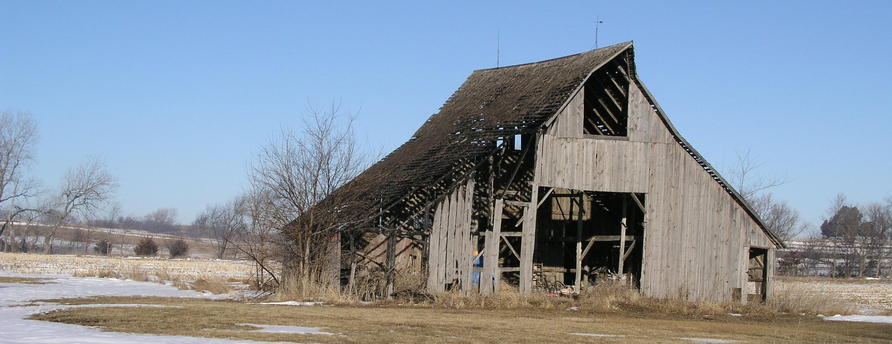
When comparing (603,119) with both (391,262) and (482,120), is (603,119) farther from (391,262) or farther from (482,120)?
(391,262)

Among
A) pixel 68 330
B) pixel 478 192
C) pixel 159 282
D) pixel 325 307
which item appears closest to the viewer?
pixel 68 330

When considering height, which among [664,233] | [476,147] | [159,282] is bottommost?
[159,282]

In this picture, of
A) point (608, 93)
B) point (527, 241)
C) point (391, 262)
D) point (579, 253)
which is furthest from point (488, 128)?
point (579, 253)

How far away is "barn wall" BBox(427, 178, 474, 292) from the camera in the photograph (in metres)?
28.3

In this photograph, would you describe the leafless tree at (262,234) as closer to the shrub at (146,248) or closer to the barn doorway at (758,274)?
the barn doorway at (758,274)

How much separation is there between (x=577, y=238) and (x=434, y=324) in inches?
551

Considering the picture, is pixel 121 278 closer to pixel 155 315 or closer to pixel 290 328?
pixel 155 315

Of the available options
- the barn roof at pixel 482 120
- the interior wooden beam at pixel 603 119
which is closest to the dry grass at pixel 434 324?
the barn roof at pixel 482 120

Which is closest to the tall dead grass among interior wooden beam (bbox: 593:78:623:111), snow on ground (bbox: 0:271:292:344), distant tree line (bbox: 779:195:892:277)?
interior wooden beam (bbox: 593:78:623:111)

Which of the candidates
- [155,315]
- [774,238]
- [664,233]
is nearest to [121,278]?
[155,315]

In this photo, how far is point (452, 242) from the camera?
2866 cm

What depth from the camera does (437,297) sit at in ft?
90.5

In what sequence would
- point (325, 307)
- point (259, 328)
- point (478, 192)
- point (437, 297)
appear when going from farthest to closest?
point (478, 192), point (437, 297), point (325, 307), point (259, 328)

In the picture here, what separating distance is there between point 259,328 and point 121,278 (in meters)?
22.9
